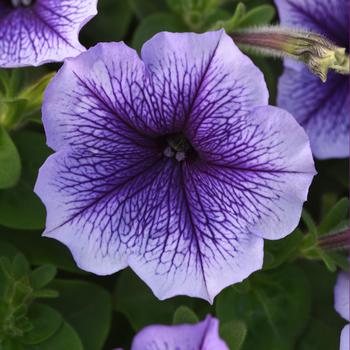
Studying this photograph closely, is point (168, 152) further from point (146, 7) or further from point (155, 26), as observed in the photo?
point (146, 7)

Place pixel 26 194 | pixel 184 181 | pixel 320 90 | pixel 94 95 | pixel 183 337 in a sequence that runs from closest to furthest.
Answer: pixel 183 337, pixel 94 95, pixel 184 181, pixel 26 194, pixel 320 90

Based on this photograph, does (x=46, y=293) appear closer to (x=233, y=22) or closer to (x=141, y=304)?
(x=141, y=304)

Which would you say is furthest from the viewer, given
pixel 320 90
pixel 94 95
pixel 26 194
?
pixel 320 90

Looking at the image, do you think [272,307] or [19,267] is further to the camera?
[272,307]

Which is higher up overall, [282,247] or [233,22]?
[233,22]

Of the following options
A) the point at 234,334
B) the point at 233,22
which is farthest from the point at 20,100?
the point at 234,334

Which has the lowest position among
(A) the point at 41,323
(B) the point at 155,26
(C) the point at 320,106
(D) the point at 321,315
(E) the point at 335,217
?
(D) the point at 321,315

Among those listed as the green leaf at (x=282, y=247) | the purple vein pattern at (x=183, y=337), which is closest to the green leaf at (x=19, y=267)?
the purple vein pattern at (x=183, y=337)
